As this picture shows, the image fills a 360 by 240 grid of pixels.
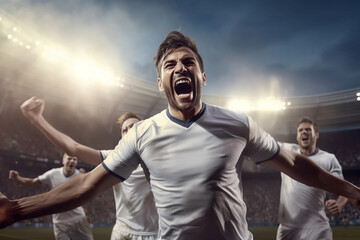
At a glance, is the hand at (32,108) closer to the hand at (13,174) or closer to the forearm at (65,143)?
the forearm at (65,143)

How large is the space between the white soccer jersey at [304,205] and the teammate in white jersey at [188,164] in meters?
2.58

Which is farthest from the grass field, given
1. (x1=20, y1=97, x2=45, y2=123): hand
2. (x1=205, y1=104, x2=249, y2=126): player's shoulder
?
(x1=205, y1=104, x2=249, y2=126): player's shoulder

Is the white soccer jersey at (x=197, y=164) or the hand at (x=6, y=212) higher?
the white soccer jersey at (x=197, y=164)

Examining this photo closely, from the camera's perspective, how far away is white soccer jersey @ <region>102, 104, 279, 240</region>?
1.97 metres

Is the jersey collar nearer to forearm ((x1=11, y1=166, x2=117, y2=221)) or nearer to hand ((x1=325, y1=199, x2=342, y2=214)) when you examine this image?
forearm ((x1=11, y1=166, x2=117, y2=221))

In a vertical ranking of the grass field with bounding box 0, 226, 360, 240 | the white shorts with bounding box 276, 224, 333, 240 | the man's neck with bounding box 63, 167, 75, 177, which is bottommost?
the grass field with bounding box 0, 226, 360, 240

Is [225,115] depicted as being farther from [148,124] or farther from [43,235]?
[43,235]

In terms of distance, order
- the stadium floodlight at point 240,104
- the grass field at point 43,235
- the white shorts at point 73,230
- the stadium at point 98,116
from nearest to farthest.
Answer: the white shorts at point 73,230, the grass field at point 43,235, the stadium at point 98,116, the stadium floodlight at point 240,104

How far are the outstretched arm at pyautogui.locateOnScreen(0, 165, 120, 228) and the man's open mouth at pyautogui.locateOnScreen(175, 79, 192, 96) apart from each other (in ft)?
2.38

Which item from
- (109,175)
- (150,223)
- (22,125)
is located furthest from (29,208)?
(22,125)

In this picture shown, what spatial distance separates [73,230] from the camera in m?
6.63

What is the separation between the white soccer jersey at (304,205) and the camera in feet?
15.5

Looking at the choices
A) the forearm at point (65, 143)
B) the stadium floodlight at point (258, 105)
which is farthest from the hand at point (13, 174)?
the stadium floodlight at point (258, 105)

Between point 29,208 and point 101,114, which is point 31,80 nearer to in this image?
point 101,114
